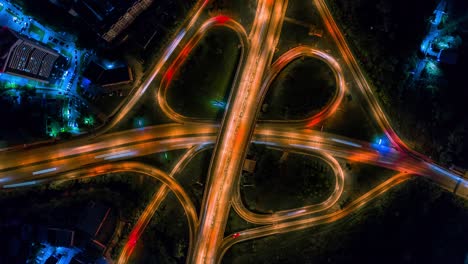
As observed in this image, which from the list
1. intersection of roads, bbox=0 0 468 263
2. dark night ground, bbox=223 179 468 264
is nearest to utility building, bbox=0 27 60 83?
intersection of roads, bbox=0 0 468 263

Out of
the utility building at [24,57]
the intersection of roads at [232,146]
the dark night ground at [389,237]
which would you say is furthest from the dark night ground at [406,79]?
the utility building at [24,57]

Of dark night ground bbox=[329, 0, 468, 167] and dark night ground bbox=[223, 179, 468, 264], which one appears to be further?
dark night ground bbox=[329, 0, 468, 167]

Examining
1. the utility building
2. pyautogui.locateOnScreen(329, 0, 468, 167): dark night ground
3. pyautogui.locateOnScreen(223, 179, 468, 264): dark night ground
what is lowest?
pyautogui.locateOnScreen(223, 179, 468, 264): dark night ground

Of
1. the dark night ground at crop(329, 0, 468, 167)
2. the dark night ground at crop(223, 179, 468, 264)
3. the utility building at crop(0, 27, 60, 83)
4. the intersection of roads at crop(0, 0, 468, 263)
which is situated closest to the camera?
the utility building at crop(0, 27, 60, 83)

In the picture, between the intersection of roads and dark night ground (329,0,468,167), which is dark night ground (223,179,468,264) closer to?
the intersection of roads

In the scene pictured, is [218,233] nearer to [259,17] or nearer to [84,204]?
[84,204]

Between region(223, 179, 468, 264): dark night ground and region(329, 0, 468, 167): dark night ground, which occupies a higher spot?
region(329, 0, 468, 167): dark night ground

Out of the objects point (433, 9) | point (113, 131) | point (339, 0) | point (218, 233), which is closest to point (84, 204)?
point (113, 131)
